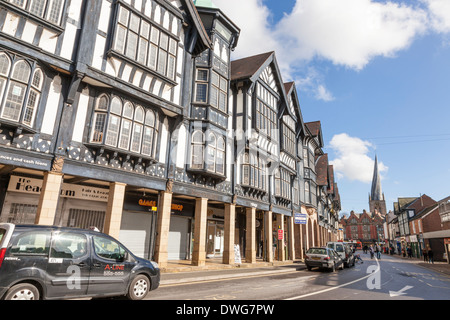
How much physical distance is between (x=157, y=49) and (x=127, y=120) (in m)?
4.37

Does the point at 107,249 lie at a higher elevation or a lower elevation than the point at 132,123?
lower

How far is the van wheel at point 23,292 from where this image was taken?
208 inches

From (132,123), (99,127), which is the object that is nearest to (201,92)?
(132,123)

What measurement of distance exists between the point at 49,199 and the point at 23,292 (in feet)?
18.0

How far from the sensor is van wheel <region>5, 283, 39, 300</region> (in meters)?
5.28

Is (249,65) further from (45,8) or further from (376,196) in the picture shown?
(376,196)

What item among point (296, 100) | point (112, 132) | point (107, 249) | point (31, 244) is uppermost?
point (296, 100)

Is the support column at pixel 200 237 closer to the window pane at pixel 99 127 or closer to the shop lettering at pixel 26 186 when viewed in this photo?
the window pane at pixel 99 127

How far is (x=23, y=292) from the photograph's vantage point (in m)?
5.50

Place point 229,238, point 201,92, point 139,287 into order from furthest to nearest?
point 229,238
point 201,92
point 139,287

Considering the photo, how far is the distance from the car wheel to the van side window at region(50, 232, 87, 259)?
1608mm

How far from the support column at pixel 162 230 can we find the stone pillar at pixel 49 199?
516 cm
